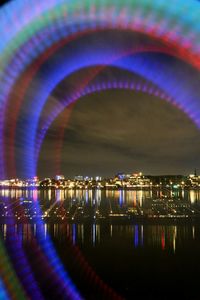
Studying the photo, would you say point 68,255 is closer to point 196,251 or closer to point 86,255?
point 86,255

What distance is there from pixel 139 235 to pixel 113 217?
124 inches

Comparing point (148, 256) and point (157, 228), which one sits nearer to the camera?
point (148, 256)

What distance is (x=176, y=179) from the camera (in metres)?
52.8

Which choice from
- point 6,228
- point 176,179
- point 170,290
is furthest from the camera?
point 176,179

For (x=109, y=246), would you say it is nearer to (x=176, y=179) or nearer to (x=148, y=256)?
(x=148, y=256)

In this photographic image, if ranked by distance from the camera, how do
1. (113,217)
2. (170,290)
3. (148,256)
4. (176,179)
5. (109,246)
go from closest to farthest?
(170,290) < (148,256) < (109,246) < (113,217) < (176,179)

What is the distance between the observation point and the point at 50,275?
462 centimetres

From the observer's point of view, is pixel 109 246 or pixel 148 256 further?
pixel 109 246

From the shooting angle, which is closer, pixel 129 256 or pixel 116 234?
pixel 129 256

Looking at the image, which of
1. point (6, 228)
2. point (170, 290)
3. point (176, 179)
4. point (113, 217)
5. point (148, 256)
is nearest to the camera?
point (170, 290)

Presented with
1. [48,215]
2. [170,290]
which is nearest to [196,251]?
[170,290]

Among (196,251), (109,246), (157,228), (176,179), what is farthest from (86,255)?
(176,179)

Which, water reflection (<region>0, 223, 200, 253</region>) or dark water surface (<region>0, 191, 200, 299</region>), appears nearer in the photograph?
dark water surface (<region>0, 191, 200, 299</region>)

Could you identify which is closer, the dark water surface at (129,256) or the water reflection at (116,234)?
the dark water surface at (129,256)
